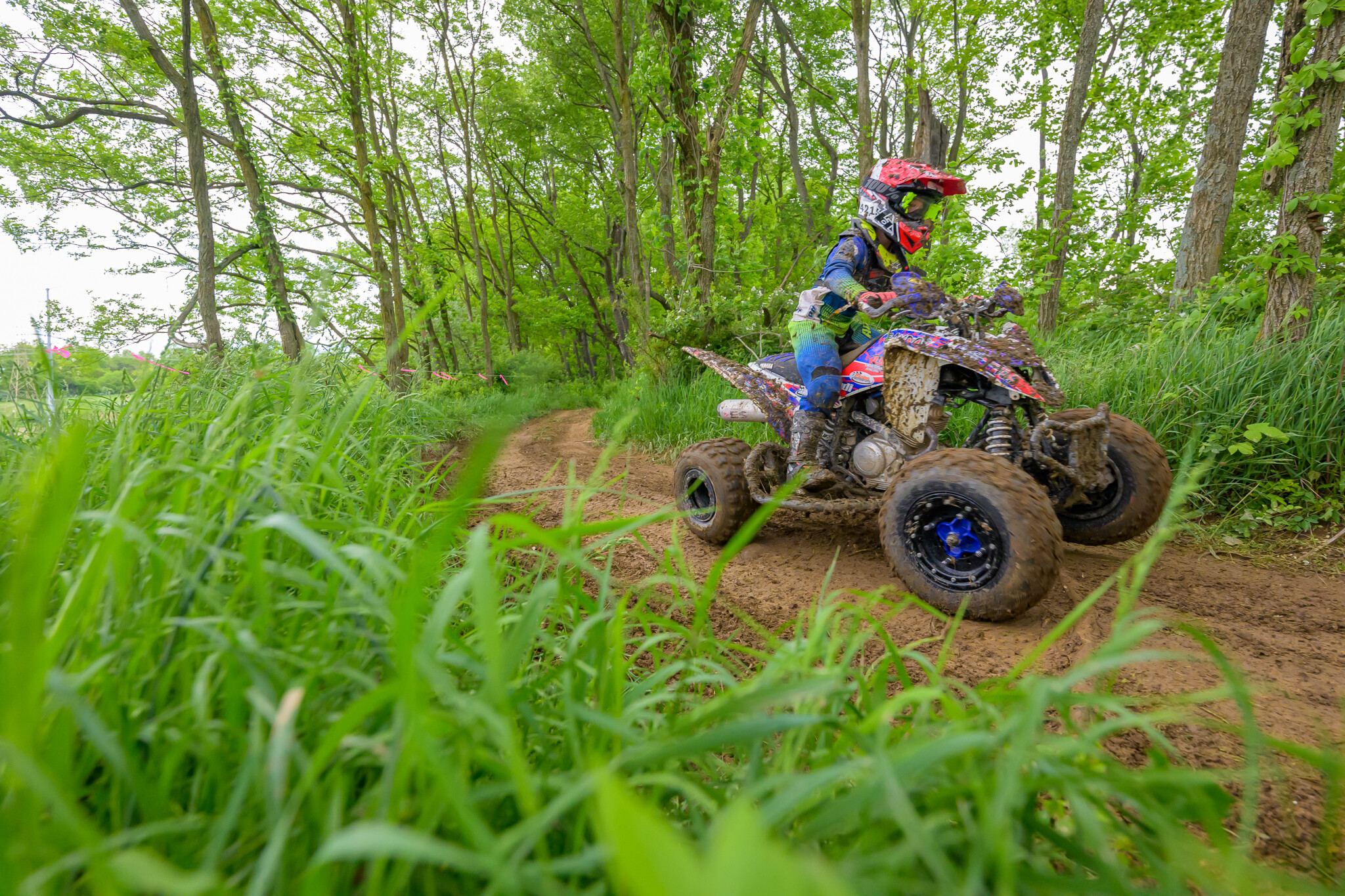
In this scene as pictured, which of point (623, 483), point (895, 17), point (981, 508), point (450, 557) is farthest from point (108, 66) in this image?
point (895, 17)

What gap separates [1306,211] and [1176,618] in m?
3.21

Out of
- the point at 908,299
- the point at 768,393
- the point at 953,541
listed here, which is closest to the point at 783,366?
the point at 768,393

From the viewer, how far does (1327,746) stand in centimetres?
58

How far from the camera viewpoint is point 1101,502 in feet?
9.10

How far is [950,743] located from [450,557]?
6.45 ft

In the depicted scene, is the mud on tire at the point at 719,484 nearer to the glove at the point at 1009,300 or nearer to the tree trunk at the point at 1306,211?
the glove at the point at 1009,300

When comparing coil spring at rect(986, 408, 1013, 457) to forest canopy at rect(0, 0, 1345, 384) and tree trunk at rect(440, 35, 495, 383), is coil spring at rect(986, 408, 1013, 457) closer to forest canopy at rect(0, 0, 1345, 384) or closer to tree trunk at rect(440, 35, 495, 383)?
forest canopy at rect(0, 0, 1345, 384)

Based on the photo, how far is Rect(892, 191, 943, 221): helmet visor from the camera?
10.2ft

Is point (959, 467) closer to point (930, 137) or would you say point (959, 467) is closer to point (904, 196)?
point (904, 196)

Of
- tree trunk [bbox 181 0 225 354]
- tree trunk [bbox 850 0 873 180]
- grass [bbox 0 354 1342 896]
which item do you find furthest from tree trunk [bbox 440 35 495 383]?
grass [bbox 0 354 1342 896]

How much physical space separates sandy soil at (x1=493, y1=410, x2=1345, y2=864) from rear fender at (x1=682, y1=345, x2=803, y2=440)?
0.70 metres

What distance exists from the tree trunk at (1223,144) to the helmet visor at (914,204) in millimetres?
3770

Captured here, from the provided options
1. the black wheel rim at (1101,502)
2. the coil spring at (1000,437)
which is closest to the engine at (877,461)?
the coil spring at (1000,437)

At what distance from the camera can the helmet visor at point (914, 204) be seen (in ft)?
10.2
